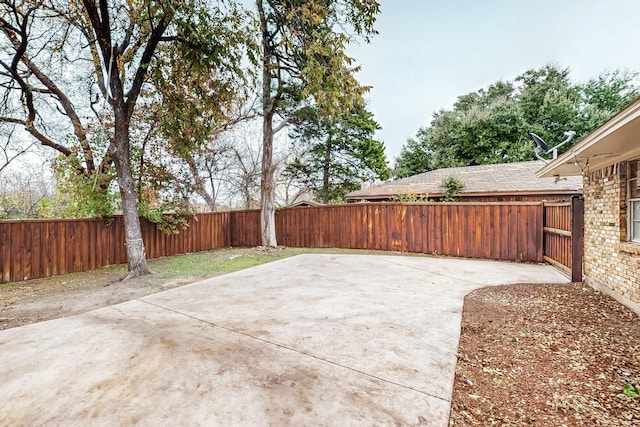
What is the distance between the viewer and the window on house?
3.61m

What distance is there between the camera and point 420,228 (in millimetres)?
8469

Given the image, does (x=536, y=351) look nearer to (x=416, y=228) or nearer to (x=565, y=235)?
(x=565, y=235)

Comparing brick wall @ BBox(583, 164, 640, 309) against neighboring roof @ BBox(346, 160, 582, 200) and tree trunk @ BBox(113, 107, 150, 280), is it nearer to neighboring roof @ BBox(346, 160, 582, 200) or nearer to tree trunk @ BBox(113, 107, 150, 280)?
neighboring roof @ BBox(346, 160, 582, 200)

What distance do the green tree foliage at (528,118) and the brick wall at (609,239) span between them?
1331 centimetres

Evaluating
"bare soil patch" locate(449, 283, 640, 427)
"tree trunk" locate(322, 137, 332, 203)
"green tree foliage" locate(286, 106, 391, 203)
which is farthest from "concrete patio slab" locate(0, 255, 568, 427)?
"tree trunk" locate(322, 137, 332, 203)

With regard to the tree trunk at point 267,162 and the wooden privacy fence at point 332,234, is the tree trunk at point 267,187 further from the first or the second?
the wooden privacy fence at point 332,234

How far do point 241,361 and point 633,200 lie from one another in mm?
4860

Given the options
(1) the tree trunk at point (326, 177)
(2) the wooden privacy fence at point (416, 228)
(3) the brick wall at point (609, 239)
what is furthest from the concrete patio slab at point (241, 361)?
(1) the tree trunk at point (326, 177)

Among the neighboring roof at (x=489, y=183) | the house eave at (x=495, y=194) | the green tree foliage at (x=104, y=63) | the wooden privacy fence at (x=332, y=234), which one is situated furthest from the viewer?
the neighboring roof at (x=489, y=183)

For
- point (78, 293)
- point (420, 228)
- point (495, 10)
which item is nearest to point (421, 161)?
point (495, 10)

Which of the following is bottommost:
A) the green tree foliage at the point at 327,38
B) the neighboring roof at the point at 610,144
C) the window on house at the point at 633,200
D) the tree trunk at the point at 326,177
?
the window on house at the point at 633,200

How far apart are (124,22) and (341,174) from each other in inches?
443

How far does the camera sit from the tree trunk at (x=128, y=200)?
5711mm

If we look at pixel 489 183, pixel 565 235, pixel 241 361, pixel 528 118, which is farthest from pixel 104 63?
pixel 528 118
